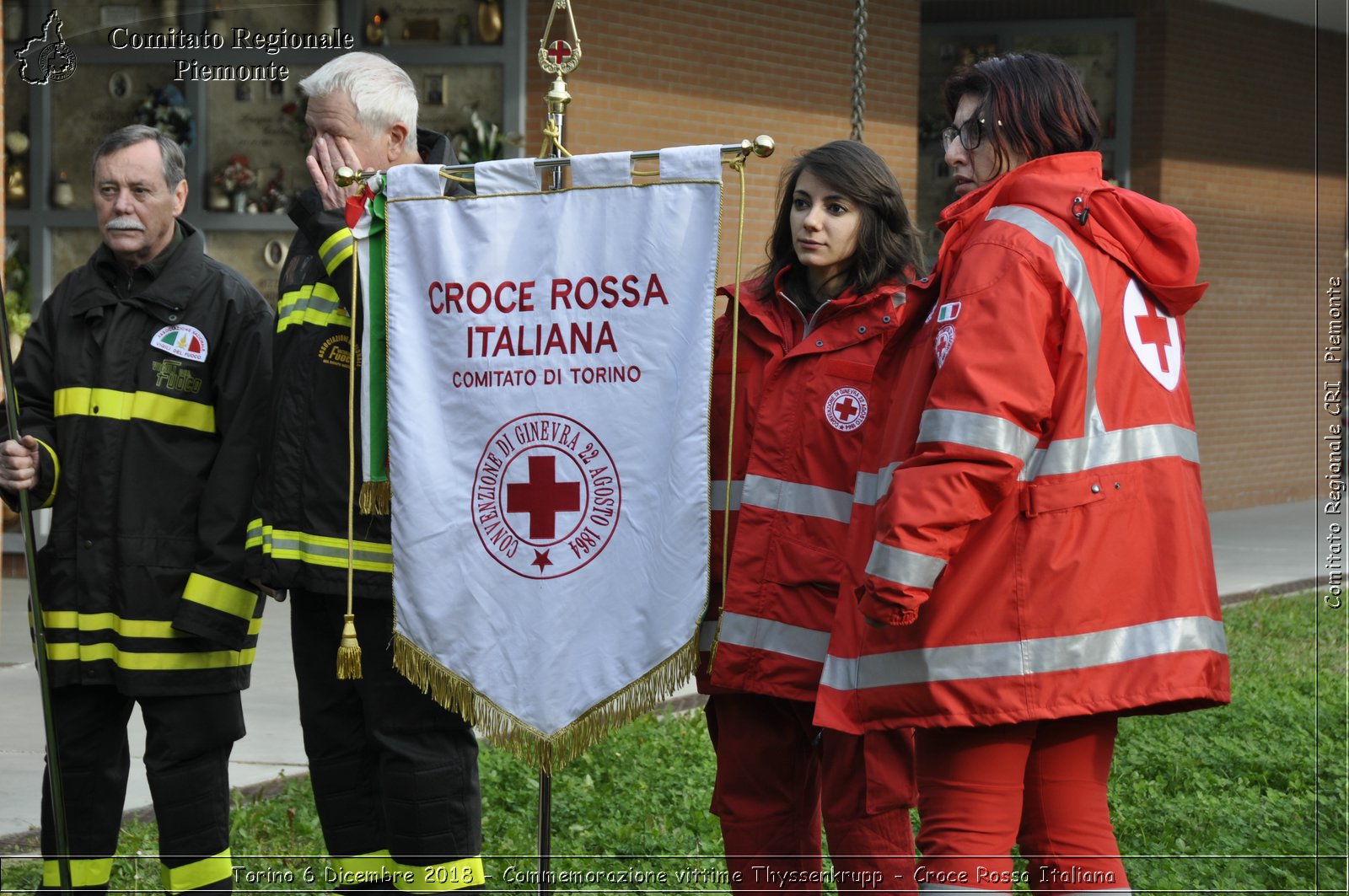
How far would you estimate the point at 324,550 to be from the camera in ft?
10.9

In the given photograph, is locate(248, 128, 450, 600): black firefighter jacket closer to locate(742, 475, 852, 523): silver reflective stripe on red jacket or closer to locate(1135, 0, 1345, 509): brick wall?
locate(742, 475, 852, 523): silver reflective stripe on red jacket

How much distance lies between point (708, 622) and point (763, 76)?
8.39m

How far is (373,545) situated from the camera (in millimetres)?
3369

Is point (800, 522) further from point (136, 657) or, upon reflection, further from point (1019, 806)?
point (136, 657)

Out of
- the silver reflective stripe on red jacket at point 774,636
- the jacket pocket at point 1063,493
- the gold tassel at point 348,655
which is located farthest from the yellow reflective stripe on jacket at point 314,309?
the jacket pocket at point 1063,493

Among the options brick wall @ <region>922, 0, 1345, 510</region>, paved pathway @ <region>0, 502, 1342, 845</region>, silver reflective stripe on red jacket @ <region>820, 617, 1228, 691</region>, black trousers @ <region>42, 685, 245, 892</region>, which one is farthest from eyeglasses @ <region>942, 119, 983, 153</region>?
brick wall @ <region>922, 0, 1345, 510</region>

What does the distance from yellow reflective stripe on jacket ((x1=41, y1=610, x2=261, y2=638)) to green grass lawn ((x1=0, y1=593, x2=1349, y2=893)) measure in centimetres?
98

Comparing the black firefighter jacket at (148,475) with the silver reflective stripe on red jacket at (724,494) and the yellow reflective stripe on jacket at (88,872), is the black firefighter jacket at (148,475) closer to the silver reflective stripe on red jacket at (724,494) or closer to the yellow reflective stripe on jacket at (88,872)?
the yellow reflective stripe on jacket at (88,872)

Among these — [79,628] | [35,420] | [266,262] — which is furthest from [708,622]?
[266,262]

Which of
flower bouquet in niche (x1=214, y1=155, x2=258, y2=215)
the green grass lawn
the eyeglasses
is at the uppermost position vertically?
flower bouquet in niche (x1=214, y1=155, x2=258, y2=215)

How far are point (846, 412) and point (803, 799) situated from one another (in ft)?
2.80

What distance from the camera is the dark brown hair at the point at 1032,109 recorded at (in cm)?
281
